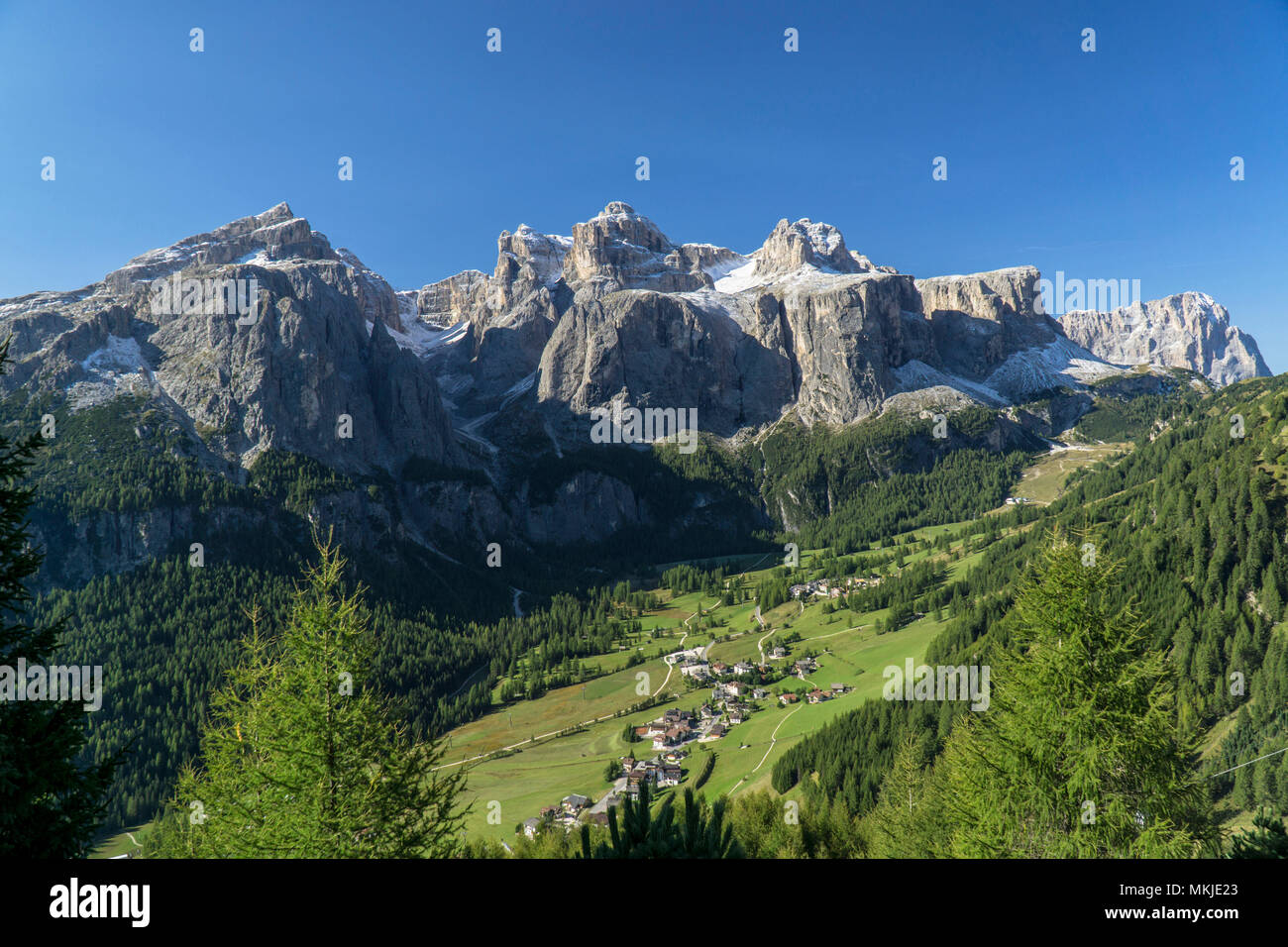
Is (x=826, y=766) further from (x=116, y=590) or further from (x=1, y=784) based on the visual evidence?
(x=116, y=590)

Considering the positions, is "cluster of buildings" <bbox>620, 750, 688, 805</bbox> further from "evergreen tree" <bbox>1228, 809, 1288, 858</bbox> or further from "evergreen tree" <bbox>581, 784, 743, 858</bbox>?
"evergreen tree" <bbox>581, 784, 743, 858</bbox>

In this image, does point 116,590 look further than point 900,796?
Yes

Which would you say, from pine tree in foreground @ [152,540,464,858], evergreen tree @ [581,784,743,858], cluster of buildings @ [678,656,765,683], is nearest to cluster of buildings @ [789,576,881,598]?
cluster of buildings @ [678,656,765,683]

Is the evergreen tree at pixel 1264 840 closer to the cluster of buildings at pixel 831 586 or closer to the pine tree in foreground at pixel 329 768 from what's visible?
the pine tree in foreground at pixel 329 768

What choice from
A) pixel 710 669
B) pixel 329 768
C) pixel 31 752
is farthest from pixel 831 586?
pixel 31 752

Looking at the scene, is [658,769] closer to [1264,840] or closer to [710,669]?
[710,669]
